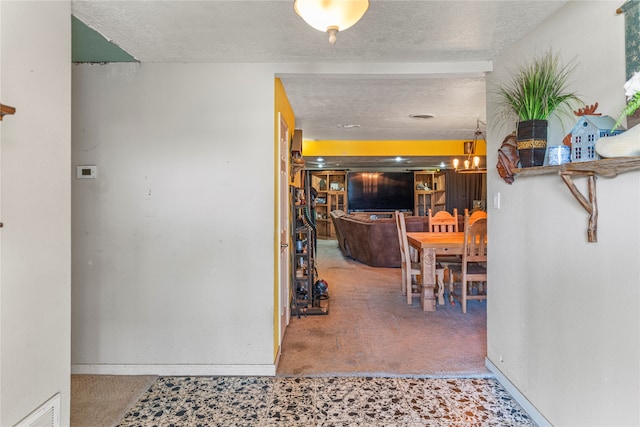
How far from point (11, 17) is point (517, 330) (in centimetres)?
285

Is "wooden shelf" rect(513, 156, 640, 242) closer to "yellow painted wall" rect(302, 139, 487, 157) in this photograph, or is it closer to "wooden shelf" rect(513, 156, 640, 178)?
Result: "wooden shelf" rect(513, 156, 640, 178)

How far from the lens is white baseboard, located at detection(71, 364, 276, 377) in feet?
8.39

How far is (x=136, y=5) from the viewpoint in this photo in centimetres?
177

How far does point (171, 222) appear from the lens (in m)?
2.60

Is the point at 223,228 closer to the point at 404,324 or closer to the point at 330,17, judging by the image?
the point at 330,17

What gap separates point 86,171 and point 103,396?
4.97 feet

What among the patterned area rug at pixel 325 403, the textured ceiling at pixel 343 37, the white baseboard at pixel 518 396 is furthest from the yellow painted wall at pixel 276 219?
the white baseboard at pixel 518 396

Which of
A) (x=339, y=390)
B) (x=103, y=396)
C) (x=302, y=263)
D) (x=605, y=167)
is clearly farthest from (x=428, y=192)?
(x=103, y=396)

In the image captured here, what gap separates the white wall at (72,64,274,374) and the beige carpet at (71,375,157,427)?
83mm

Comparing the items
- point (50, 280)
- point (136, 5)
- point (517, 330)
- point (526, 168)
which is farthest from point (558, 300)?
point (136, 5)

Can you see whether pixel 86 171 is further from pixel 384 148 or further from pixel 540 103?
pixel 384 148

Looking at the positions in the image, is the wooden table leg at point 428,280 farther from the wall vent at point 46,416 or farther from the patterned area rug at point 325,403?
the wall vent at point 46,416

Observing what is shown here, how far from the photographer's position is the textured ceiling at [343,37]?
5.90ft

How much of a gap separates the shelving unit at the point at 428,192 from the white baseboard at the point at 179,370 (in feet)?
29.9
